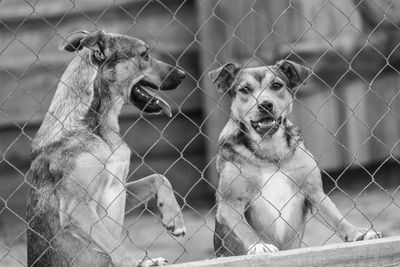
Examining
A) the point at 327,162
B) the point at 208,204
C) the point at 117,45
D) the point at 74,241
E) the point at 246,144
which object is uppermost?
the point at 117,45

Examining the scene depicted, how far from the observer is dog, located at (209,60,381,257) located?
5.43 m

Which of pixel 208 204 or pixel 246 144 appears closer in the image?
pixel 246 144

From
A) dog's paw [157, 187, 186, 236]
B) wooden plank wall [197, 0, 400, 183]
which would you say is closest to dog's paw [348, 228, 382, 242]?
dog's paw [157, 187, 186, 236]

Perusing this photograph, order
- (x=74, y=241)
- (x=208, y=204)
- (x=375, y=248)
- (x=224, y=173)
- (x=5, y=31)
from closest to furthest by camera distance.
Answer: (x=375, y=248) < (x=74, y=241) < (x=224, y=173) < (x=5, y=31) < (x=208, y=204)

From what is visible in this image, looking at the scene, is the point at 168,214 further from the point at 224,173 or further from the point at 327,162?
the point at 327,162

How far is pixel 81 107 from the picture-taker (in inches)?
204

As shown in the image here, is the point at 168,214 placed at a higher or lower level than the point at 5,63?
higher

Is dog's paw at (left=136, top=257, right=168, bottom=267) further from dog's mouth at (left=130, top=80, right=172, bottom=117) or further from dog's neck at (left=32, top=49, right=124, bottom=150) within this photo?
dog's mouth at (left=130, top=80, right=172, bottom=117)

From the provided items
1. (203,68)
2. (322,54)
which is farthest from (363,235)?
(203,68)

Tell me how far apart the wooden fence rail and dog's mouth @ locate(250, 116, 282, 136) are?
1.07 metres

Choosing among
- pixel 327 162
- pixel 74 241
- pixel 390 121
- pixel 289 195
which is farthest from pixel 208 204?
pixel 74 241

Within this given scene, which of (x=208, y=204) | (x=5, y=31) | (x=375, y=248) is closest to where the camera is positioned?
(x=375, y=248)

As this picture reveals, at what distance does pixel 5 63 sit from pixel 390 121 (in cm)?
352

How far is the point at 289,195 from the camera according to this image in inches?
219
